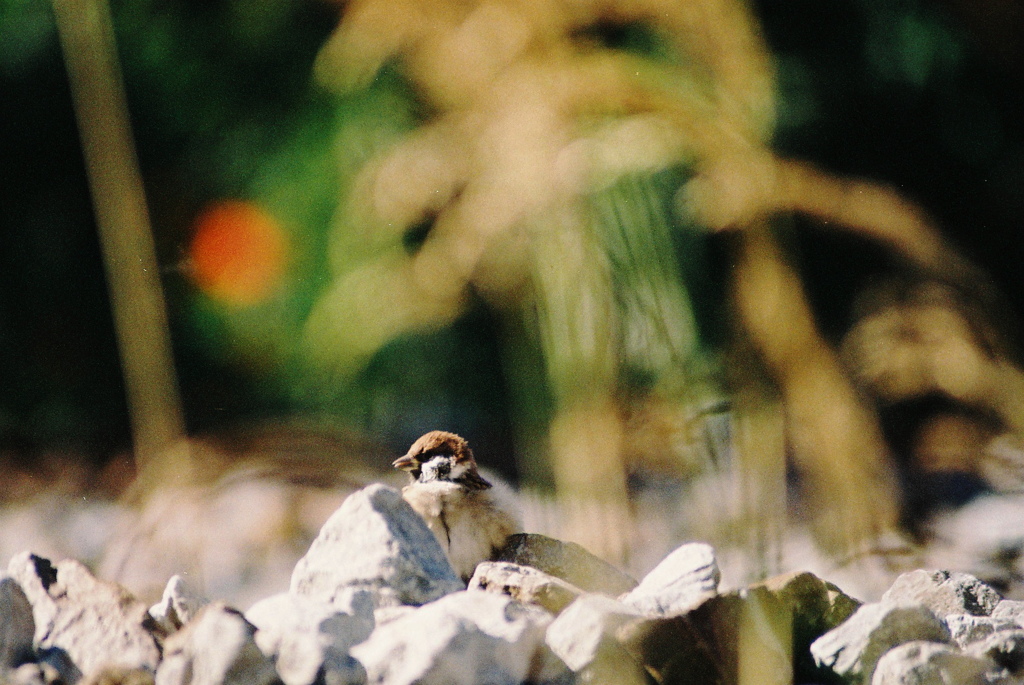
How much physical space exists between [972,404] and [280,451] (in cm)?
63

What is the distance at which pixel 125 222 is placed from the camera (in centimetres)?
64

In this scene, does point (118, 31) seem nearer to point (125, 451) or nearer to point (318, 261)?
point (318, 261)

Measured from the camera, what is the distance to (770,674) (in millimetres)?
447

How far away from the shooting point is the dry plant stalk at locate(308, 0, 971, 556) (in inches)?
23.2

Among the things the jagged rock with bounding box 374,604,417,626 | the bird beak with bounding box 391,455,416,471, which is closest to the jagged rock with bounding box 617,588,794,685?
the jagged rock with bounding box 374,604,417,626

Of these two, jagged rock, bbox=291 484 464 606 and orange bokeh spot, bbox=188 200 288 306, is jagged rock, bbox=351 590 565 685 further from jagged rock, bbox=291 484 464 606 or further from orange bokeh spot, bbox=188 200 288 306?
orange bokeh spot, bbox=188 200 288 306

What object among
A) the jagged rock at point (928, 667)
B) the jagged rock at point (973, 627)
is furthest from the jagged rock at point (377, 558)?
the jagged rock at point (973, 627)

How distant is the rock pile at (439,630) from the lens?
0.40 meters

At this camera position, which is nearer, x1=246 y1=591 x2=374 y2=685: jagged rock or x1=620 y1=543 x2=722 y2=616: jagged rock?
x1=246 y1=591 x2=374 y2=685: jagged rock

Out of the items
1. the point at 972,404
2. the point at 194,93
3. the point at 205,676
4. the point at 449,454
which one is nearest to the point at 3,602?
the point at 205,676

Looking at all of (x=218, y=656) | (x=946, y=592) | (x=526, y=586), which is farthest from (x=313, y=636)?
(x=946, y=592)

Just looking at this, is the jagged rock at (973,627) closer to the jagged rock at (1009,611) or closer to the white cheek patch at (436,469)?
the jagged rock at (1009,611)

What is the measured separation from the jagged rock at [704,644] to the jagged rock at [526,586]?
0.09m

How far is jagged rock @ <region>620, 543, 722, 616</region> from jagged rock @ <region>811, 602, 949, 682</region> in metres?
0.07
